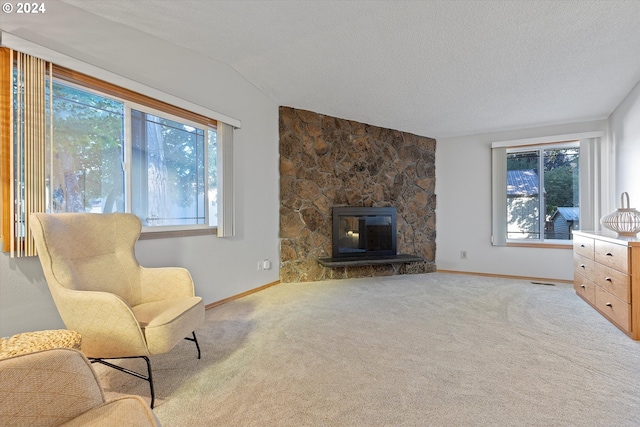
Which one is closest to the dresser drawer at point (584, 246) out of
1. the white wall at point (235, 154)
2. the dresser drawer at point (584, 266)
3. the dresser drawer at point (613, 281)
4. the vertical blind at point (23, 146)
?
the dresser drawer at point (584, 266)

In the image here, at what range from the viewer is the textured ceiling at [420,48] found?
2.12m

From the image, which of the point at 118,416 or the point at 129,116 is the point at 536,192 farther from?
the point at 118,416

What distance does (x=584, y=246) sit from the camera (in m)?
3.16

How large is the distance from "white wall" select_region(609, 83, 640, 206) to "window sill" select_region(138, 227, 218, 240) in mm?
4348

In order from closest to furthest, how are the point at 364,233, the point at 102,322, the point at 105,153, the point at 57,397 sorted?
the point at 57,397 < the point at 102,322 < the point at 105,153 < the point at 364,233

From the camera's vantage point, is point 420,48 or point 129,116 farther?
point 420,48

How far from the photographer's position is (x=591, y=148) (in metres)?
4.05

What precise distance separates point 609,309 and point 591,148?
2.56 metres

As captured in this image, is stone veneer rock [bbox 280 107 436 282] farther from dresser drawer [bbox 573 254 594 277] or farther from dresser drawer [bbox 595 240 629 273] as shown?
dresser drawer [bbox 595 240 629 273]

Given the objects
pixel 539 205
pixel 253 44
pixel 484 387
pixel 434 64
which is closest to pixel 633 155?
pixel 539 205

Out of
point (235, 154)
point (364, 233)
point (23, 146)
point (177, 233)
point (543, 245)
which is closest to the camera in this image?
point (23, 146)

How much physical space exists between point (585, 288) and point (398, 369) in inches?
106

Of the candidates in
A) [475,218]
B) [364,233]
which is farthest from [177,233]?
[475,218]

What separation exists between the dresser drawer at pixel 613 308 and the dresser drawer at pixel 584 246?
38 cm
